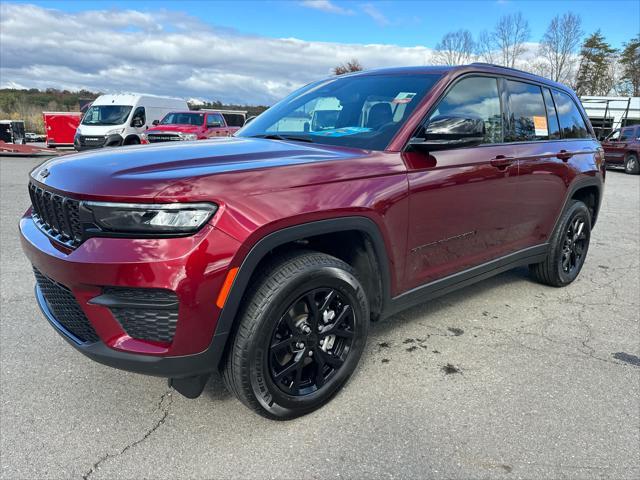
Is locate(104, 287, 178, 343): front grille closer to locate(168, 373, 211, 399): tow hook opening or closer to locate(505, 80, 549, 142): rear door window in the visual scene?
locate(168, 373, 211, 399): tow hook opening

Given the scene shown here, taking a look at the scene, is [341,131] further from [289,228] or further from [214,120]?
[214,120]

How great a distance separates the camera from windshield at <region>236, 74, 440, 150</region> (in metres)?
2.89

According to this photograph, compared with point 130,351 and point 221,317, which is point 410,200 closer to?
point 221,317

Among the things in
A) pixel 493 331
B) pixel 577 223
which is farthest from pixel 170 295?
pixel 577 223

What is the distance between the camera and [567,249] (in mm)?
4555

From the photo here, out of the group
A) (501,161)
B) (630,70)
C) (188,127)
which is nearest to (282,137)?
(501,161)

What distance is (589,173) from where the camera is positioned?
4512 mm

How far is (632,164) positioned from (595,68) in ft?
95.4

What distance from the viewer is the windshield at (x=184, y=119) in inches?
704

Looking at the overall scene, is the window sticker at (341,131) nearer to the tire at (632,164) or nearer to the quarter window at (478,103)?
the quarter window at (478,103)

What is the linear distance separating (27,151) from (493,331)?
Answer: 19182 mm

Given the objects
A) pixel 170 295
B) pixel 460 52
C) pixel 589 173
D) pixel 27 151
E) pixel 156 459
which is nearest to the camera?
pixel 170 295

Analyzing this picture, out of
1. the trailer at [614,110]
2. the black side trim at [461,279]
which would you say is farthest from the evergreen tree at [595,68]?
the black side trim at [461,279]

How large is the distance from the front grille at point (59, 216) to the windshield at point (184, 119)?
16.1 m
